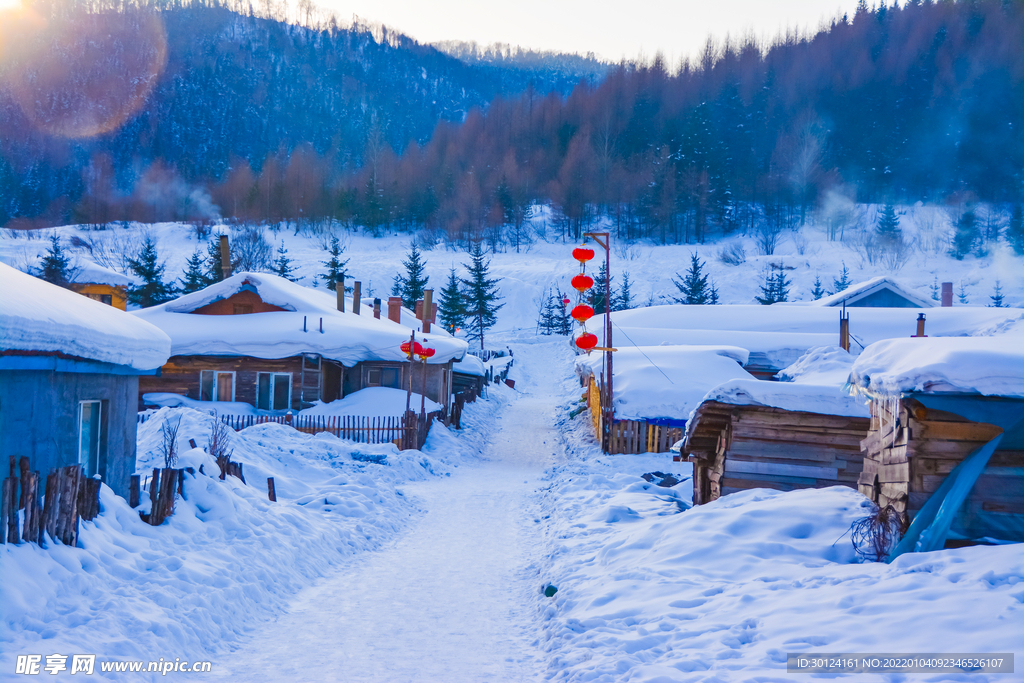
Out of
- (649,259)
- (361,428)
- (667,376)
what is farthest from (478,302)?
(667,376)

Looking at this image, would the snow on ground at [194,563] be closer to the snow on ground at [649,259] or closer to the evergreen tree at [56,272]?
the evergreen tree at [56,272]

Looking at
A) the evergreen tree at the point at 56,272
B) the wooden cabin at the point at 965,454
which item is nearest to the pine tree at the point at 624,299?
the evergreen tree at the point at 56,272

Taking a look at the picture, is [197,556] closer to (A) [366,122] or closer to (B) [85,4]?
(A) [366,122]

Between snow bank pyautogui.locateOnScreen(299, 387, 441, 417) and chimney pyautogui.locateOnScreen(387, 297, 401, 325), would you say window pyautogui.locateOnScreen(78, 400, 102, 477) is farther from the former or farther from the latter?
chimney pyautogui.locateOnScreen(387, 297, 401, 325)

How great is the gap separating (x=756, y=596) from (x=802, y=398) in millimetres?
4590

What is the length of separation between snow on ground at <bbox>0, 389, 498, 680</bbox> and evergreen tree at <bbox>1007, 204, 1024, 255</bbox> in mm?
83913

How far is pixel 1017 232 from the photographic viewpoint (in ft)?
246

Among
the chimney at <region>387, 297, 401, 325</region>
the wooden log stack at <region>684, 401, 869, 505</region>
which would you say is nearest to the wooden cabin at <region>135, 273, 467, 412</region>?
the chimney at <region>387, 297, 401, 325</region>

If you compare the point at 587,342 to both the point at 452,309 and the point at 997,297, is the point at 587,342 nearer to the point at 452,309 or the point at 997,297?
the point at 452,309

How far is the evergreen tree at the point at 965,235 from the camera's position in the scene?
74.1 m

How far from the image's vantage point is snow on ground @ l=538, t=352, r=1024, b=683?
5043 millimetres

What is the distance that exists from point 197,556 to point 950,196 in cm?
10191

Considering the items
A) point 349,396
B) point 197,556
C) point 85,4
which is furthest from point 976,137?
point 85,4

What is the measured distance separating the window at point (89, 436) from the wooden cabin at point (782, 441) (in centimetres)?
896
